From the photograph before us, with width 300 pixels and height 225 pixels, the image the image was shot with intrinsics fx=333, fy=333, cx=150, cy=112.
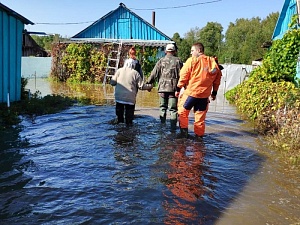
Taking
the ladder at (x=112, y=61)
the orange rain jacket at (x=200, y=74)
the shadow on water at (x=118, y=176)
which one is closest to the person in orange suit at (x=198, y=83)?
the orange rain jacket at (x=200, y=74)

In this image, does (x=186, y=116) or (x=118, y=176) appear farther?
(x=186, y=116)

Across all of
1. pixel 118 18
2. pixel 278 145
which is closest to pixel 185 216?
pixel 278 145

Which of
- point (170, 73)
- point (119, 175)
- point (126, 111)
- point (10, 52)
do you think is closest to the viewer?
point (119, 175)

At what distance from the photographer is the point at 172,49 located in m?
7.42

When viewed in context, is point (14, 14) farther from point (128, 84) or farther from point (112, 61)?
point (112, 61)

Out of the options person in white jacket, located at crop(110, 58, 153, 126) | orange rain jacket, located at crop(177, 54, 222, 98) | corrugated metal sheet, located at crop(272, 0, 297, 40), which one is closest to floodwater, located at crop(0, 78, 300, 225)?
person in white jacket, located at crop(110, 58, 153, 126)

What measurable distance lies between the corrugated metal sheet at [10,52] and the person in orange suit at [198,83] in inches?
203

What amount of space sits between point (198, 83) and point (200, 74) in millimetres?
172

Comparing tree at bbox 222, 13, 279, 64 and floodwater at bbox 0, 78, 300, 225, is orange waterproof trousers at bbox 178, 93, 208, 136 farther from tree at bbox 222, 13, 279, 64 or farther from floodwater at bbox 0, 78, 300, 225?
tree at bbox 222, 13, 279, 64

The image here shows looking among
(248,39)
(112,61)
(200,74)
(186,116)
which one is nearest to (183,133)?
(186,116)

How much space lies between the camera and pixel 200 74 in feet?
20.5

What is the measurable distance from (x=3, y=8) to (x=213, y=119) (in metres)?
6.34

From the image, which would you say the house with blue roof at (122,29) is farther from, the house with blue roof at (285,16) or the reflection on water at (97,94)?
the house with blue roof at (285,16)

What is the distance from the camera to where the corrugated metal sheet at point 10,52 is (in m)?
8.98
